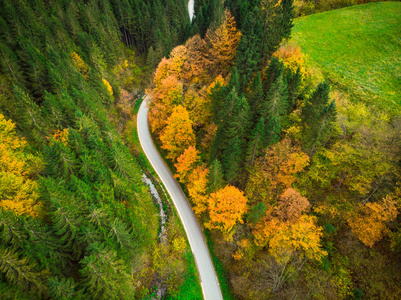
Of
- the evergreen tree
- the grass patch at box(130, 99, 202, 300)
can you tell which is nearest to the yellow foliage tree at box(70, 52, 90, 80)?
the grass patch at box(130, 99, 202, 300)

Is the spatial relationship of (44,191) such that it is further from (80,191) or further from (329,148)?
(329,148)

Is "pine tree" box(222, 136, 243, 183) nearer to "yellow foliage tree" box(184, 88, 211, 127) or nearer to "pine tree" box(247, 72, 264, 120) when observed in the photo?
"pine tree" box(247, 72, 264, 120)

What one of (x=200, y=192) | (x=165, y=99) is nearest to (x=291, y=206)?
(x=200, y=192)

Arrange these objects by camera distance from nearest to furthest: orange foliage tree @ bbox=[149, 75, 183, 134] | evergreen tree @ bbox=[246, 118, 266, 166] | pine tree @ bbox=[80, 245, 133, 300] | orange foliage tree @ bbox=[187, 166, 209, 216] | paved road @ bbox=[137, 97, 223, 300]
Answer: pine tree @ bbox=[80, 245, 133, 300]
evergreen tree @ bbox=[246, 118, 266, 166]
paved road @ bbox=[137, 97, 223, 300]
orange foliage tree @ bbox=[187, 166, 209, 216]
orange foliage tree @ bbox=[149, 75, 183, 134]

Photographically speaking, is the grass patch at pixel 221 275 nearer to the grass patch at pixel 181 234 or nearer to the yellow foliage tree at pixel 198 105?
the grass patch at pixel 181 234

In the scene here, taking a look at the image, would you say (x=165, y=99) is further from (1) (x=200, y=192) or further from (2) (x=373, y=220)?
(2) (x=373, y=220)

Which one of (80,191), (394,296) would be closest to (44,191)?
(80,191)

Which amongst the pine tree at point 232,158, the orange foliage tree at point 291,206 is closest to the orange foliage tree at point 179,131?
the pine tree at point 232,158
